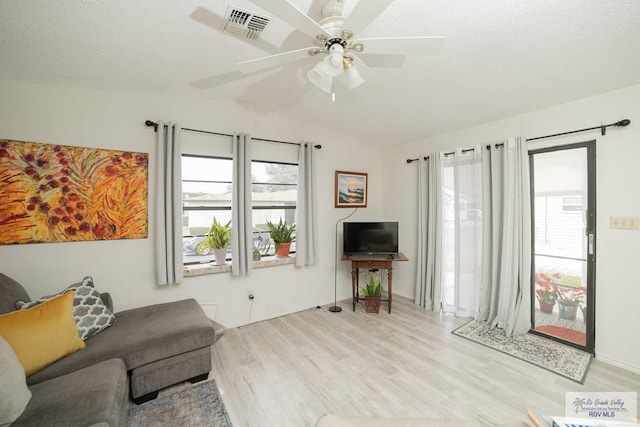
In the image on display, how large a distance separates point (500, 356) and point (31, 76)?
15.6ft

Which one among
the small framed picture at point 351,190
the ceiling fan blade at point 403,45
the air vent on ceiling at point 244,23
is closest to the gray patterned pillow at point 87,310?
the air vent on ceiling at point 244,23

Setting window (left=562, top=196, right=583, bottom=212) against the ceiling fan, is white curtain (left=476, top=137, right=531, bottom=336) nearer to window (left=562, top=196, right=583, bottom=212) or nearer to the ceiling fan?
window (left=562, top=196, right=583, bottom=212)

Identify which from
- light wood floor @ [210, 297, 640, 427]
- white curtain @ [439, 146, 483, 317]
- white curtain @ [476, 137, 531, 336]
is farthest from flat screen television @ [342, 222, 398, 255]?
white curtain @ [476, 137, 531, 336]

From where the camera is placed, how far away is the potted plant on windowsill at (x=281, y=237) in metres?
3.47

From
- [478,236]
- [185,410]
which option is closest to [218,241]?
[185,410]

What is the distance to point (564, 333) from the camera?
2668mm

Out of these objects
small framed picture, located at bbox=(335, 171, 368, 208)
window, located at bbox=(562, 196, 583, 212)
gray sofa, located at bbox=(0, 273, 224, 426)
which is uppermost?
small framed picture, located at bbox=(335, 171, 368, 208)

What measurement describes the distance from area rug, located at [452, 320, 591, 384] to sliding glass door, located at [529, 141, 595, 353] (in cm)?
16

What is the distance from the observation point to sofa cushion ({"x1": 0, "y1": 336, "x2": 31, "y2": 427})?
45.4 inches

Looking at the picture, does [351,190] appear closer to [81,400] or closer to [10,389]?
[81,400]

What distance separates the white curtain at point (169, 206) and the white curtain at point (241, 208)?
55cm

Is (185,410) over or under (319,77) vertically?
under

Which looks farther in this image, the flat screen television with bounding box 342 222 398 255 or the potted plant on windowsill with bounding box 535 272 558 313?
the flat screen television with bounding box 342 222 398 255

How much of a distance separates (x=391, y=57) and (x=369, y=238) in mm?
2303
